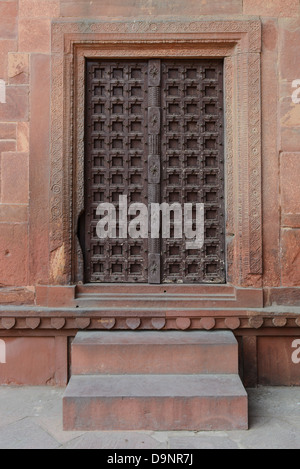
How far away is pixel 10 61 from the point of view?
11.7ft

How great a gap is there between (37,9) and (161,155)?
1799mm

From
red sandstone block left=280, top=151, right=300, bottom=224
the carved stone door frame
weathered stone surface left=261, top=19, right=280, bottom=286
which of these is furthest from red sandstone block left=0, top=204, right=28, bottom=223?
red sandstone block left=280, top=151, right=300, bottom=224

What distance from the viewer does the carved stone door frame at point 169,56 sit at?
→ 3.52 meters

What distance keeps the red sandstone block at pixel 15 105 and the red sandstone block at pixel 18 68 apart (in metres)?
0.08

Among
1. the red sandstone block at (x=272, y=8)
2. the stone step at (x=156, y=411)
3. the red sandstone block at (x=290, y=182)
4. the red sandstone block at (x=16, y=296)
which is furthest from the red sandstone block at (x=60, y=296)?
the red sandstone block at (x=272, y=8)

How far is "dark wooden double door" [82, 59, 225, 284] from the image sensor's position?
3.71 meters

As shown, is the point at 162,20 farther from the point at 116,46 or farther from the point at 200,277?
the point at 200,277

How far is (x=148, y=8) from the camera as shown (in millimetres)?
3570

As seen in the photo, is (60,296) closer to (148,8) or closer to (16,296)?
(16,296)

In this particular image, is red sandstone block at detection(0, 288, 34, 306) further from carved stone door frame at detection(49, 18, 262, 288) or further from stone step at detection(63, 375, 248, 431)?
stone step at detection(63, 375, 248, 431)

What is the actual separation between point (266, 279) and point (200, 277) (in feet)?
2.04

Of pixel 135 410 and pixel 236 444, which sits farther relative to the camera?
pixel 135 410

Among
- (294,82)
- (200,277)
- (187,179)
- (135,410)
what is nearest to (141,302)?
(200,277)

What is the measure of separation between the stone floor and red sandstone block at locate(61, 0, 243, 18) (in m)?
3.56
